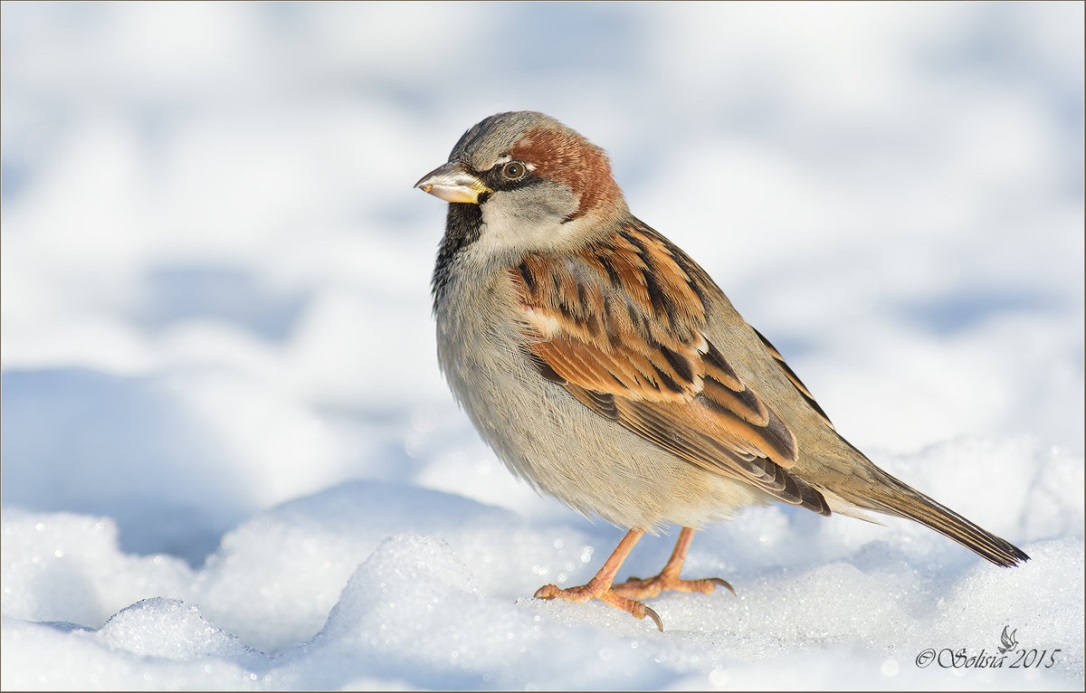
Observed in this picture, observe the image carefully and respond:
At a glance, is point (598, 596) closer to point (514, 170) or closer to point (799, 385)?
point (799, 385)

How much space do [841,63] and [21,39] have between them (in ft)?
20.4

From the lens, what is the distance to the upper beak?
3.79 meters

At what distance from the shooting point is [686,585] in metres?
3.97

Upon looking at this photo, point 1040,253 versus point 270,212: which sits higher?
point 270,212

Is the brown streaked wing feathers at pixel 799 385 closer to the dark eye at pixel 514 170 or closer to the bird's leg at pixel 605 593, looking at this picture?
the bird's leg at pixel 605 593

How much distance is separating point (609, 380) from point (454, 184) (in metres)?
0.82

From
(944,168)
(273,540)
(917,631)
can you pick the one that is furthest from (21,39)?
(917,631)

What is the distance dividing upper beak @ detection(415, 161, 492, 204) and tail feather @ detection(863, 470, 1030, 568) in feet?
5.16

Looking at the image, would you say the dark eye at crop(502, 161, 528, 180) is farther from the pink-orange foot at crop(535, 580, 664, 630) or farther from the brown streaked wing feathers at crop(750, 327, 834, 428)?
the pink-orange foot at crop(535, 580, 664, 630)

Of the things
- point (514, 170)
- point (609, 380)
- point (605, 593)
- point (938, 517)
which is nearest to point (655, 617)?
point (605, 593)

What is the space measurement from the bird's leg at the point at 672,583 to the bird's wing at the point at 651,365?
542 mm

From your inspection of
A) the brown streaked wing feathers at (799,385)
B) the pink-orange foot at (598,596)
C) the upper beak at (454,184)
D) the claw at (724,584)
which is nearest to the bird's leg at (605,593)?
the pink-orange foot at (598,596)

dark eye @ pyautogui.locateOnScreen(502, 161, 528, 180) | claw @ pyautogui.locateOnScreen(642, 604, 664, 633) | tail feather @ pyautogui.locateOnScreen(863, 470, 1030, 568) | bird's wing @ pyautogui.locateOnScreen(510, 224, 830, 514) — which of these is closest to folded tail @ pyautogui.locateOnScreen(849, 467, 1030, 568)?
tail feather @ pyautogui.locateOnScreen(863, 470, 1030, 568)

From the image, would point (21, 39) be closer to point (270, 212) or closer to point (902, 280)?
point (270, 212)
